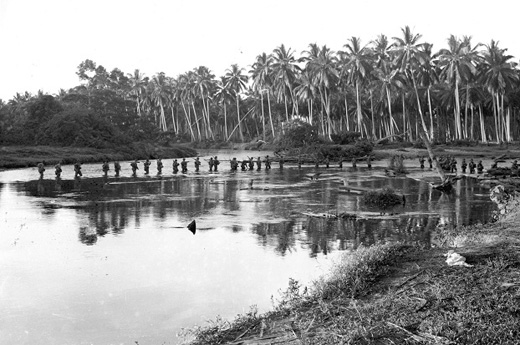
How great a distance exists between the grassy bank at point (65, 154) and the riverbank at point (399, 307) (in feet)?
171

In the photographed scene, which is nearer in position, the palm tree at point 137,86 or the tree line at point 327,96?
the tree line at point 327,96

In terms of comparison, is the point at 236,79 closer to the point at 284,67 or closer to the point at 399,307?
the point at 284,67

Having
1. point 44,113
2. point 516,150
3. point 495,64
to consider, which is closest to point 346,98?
point 495,64

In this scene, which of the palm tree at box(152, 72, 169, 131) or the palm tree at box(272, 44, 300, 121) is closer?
the palm tree at box(272, 44, 300, 121)

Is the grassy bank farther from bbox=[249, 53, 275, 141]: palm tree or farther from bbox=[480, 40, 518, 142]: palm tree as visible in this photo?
bbox=[480, 40, 518, 142]: palm tree

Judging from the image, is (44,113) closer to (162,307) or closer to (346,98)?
(346,98)

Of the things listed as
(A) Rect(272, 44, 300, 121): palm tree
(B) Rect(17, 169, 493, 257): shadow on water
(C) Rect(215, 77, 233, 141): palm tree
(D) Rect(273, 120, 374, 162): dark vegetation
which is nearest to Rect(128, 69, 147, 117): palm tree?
(C) Rect(215, 77, 233, 141): palm tree

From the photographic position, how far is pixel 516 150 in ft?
216

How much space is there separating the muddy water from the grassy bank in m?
27.2

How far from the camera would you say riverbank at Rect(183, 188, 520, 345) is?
261 inches

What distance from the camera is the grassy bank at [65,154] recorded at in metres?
57.4

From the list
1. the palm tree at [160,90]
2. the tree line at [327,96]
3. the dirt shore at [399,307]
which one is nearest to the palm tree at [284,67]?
the tree line at [327,96]

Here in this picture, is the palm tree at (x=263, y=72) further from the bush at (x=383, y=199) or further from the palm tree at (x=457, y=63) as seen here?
the bush at (x=383, y=199)

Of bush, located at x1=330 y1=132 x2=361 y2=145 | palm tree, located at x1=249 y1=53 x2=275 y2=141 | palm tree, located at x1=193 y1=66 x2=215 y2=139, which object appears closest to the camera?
bush, located at x1=330 y1=132 x2=361 y2=145
